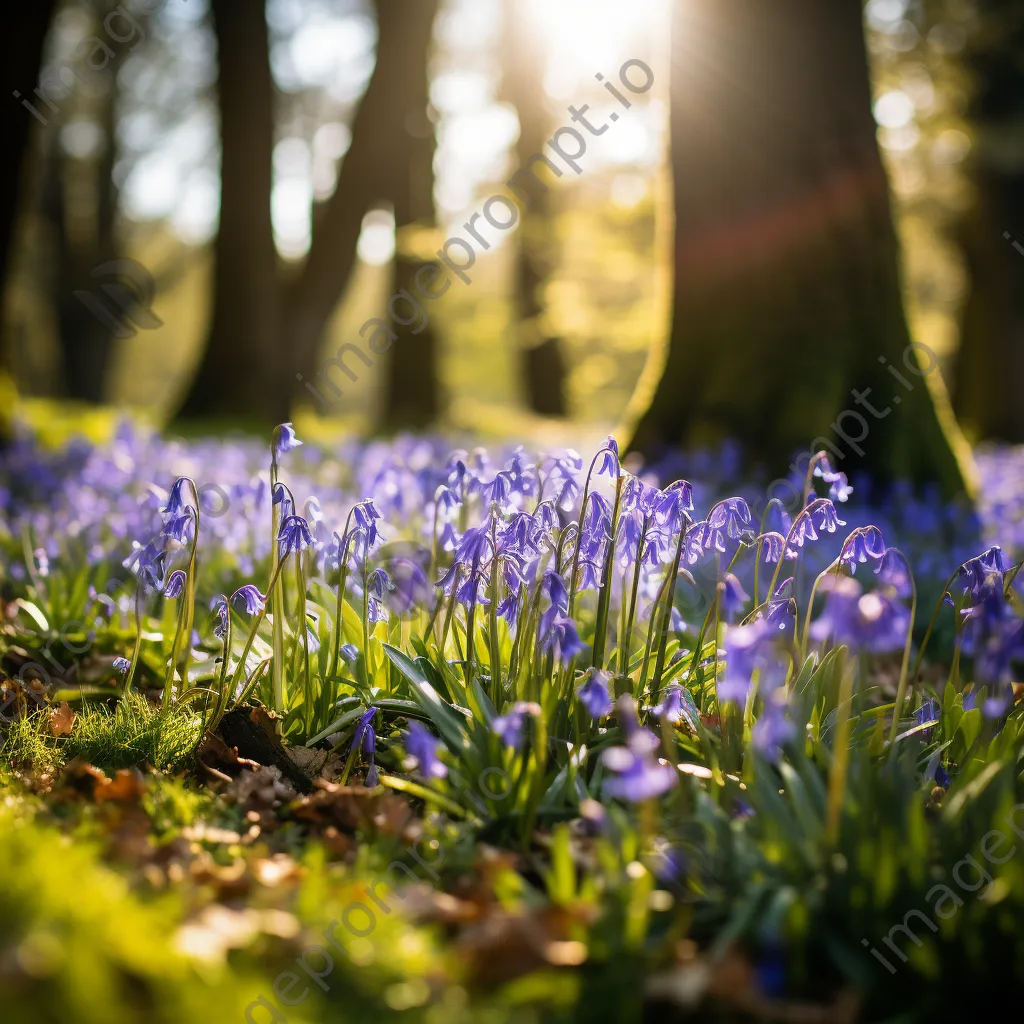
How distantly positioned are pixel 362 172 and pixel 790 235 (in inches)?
296

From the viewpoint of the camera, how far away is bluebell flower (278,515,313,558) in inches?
109

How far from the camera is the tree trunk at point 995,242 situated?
14.1 m

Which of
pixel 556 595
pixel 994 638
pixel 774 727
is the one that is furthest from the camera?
pixel 556 595

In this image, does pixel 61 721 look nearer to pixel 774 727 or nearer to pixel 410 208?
pixel 774 727

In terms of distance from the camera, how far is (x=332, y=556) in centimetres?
340

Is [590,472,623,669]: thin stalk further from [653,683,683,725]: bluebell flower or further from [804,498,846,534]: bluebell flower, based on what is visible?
[804,498,846,534]: bluebell flower

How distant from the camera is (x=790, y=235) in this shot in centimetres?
733

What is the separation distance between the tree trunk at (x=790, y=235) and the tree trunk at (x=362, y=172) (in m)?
6.65

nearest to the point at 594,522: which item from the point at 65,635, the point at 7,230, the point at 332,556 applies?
the point at 332,556

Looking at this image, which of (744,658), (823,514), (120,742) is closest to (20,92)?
(120,742)

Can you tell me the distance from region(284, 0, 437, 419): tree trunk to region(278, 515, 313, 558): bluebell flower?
33.9ft

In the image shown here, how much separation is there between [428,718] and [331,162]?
2254 cm

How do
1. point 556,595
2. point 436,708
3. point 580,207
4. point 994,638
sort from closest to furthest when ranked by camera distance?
point 994,638 < point 556,595 < point 436,708 < point 580,207

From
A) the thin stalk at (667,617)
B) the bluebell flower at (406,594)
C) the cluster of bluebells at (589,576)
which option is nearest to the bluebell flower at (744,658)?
the cluster of bluebells at (589,576)
